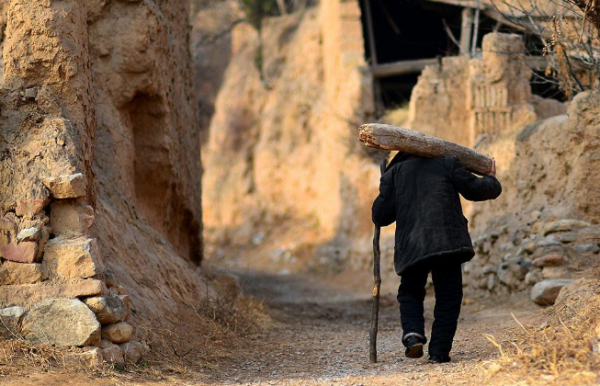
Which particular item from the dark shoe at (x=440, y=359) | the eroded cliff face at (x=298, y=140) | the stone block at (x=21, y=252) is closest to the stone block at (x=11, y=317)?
the stone block at (x=21, y=252)

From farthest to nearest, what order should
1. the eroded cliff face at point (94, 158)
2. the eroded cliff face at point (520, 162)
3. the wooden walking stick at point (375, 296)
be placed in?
the eroded cliff face at point (520, 162) < the wooden walking stick at point (375, 296) < the eroded cliff face at point (94, 158)

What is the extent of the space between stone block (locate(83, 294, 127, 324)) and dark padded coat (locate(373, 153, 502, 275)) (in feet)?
6.15

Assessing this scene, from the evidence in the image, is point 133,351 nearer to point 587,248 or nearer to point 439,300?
point 439,300

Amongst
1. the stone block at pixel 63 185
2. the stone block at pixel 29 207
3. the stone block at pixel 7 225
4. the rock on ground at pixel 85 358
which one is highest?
the stone block at pixel 63 185

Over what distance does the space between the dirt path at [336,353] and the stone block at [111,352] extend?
17 centimetres

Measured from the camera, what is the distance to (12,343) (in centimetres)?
455

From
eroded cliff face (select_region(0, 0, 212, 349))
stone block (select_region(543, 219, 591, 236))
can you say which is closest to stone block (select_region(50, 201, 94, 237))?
eroded cliff face (select_region(0, 0, 212, 349))

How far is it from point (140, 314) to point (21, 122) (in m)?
1.63

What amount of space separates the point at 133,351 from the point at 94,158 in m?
2.35

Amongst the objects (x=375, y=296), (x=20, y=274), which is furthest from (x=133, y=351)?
(x=375, y=296)

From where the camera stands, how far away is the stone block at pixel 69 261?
15.9ft

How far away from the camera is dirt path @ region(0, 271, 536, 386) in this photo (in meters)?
4.54

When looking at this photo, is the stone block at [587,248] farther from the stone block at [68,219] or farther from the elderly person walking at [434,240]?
the stone block at [68,219]

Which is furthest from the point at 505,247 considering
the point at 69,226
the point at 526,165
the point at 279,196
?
the point at 279,196
